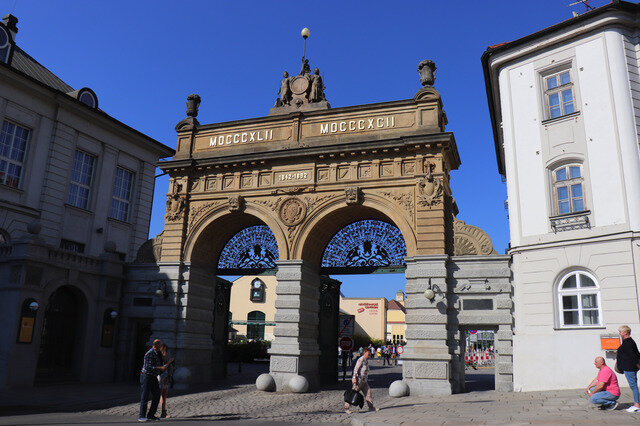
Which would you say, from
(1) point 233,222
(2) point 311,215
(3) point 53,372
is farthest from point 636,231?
(3) point 53,372

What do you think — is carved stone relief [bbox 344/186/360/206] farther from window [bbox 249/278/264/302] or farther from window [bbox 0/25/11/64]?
window [bbox 249/278/264/302]

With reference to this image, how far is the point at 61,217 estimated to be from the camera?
22172mm

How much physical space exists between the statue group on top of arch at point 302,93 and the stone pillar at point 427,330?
712 cm

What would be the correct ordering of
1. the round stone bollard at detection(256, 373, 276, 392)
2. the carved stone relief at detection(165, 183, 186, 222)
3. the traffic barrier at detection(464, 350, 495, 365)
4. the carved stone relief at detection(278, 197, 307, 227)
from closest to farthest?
the round stone bollard at detection(256, 373, 276, 392) → the carved stone relief at detection(278, 197, 307, 227) → the carved stone relief at detection(165, 183, 186, 222) → the traffic barrier at detection(464, 350, 495, 365)

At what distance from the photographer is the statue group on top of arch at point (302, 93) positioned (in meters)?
19.5

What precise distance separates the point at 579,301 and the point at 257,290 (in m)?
38.6

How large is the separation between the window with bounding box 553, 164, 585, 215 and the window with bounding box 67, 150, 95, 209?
761 inches

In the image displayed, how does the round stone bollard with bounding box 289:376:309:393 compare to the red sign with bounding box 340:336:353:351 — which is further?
the red sign with bounding box 340:336:353:351

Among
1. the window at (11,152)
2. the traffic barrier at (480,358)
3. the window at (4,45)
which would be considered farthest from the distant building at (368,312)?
the window at (4,45)

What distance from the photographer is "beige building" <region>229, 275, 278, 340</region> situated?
49094mm

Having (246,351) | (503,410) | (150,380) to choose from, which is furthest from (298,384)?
(246,351)

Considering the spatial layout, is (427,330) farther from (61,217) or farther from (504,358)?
(61,217)

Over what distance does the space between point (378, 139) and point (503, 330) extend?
23.4ft

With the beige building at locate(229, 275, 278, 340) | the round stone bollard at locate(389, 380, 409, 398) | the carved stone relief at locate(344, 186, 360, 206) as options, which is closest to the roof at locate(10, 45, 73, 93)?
the carved stone relief at locate(344, 186, 360, 206)
